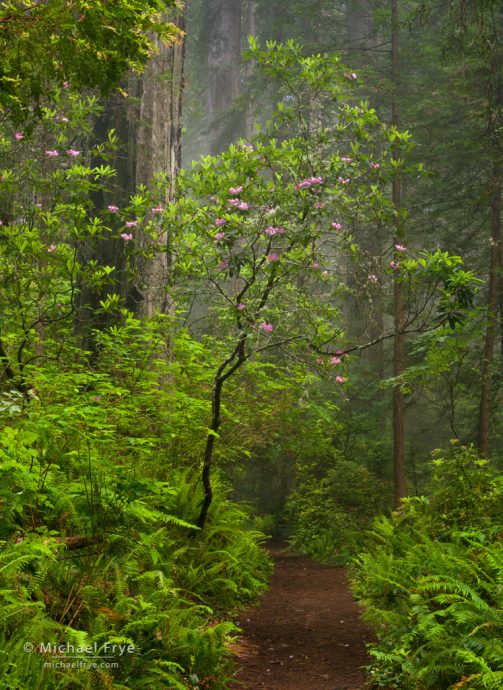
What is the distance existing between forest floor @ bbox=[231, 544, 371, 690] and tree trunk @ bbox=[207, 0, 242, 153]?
62.6 ft

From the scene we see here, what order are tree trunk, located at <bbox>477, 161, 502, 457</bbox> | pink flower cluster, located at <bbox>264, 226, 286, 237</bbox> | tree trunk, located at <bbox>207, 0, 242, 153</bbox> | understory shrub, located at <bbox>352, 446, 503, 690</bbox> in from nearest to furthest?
understory shrub, located at <bbox>352, 446, 503, 690</bbox>, pink flower cluster, located at <bbox>264, 226, 286, 237</bbox>, tree trunk, located at <bbox>477, 161, 502, 457</bbox>, tree trunk, located at <bbox>207, 0, 242, 153</bbox>

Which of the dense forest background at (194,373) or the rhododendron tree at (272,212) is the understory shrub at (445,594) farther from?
the rhododendron tree at (272,212)

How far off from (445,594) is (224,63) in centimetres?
2403

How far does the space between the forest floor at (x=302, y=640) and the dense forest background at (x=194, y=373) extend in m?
0.24

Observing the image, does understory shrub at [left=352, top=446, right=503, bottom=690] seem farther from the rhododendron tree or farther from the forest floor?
the rhododendron tree

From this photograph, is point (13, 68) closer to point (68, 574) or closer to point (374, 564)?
point (68, 574)

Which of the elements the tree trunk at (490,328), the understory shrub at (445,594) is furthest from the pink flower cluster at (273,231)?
the tree trunk at (490,328)

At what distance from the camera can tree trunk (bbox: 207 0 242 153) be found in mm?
23812

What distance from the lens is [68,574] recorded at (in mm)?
4191

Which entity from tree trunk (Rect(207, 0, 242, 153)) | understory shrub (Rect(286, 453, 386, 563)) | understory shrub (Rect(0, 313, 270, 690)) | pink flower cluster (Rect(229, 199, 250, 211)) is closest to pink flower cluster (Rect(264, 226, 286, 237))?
pink flower cluster (Rect(229, 199, 250, 211))

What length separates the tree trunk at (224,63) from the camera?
23812mm

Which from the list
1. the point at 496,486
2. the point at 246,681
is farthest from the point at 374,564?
the point at 246,681

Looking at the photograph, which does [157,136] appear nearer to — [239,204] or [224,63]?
[239,204]

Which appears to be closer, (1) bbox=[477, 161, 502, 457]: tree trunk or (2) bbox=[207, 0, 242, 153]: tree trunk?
(1) bbox=[477, 161, 502, 457]: tree trunk
